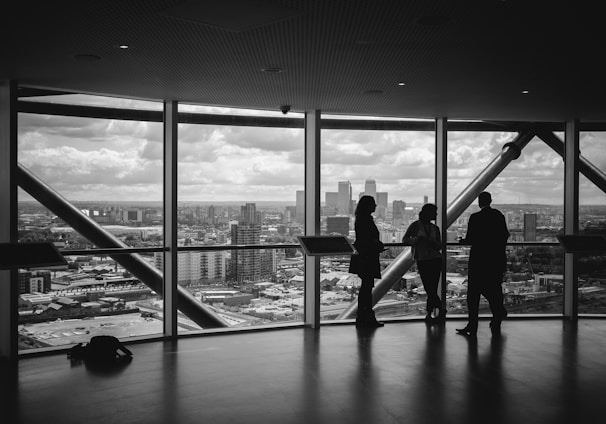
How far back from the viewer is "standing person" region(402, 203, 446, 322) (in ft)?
29.9

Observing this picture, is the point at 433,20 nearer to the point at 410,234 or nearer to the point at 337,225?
the point at 410,234

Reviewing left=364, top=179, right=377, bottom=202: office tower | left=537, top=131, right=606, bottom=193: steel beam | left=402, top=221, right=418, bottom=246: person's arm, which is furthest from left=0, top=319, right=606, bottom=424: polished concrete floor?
left=537, top=131, right=606, bottom=193: steel beam

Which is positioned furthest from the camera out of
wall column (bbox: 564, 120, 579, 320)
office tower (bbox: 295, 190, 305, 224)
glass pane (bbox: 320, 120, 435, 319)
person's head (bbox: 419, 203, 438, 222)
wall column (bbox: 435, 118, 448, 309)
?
wall column (bbox: 564, 120, 579, 320)

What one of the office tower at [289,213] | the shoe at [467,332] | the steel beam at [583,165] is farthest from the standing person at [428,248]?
the steel beam at [583,165]

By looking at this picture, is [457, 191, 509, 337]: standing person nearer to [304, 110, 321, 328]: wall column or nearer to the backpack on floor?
[304, 110, 321, 328]: wall column

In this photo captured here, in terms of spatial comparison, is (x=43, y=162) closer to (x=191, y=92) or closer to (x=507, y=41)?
(x=191, y=92)

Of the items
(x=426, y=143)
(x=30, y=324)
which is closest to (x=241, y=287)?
(x=30, y=324)

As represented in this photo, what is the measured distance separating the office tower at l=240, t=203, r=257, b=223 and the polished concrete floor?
5.80 ft

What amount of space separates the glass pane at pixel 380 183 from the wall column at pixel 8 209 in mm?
4487

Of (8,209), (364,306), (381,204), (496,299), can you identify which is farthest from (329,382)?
(381,204)

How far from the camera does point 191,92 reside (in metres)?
7.71

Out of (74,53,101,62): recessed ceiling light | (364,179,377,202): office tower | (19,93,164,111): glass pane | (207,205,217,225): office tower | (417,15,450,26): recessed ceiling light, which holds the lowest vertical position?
(207,205,217,225): office tower

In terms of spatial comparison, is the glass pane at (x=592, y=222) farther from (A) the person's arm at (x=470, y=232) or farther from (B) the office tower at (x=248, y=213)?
(B) the office tower at (x=248, y=213)

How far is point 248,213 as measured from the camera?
9133 millimetres
